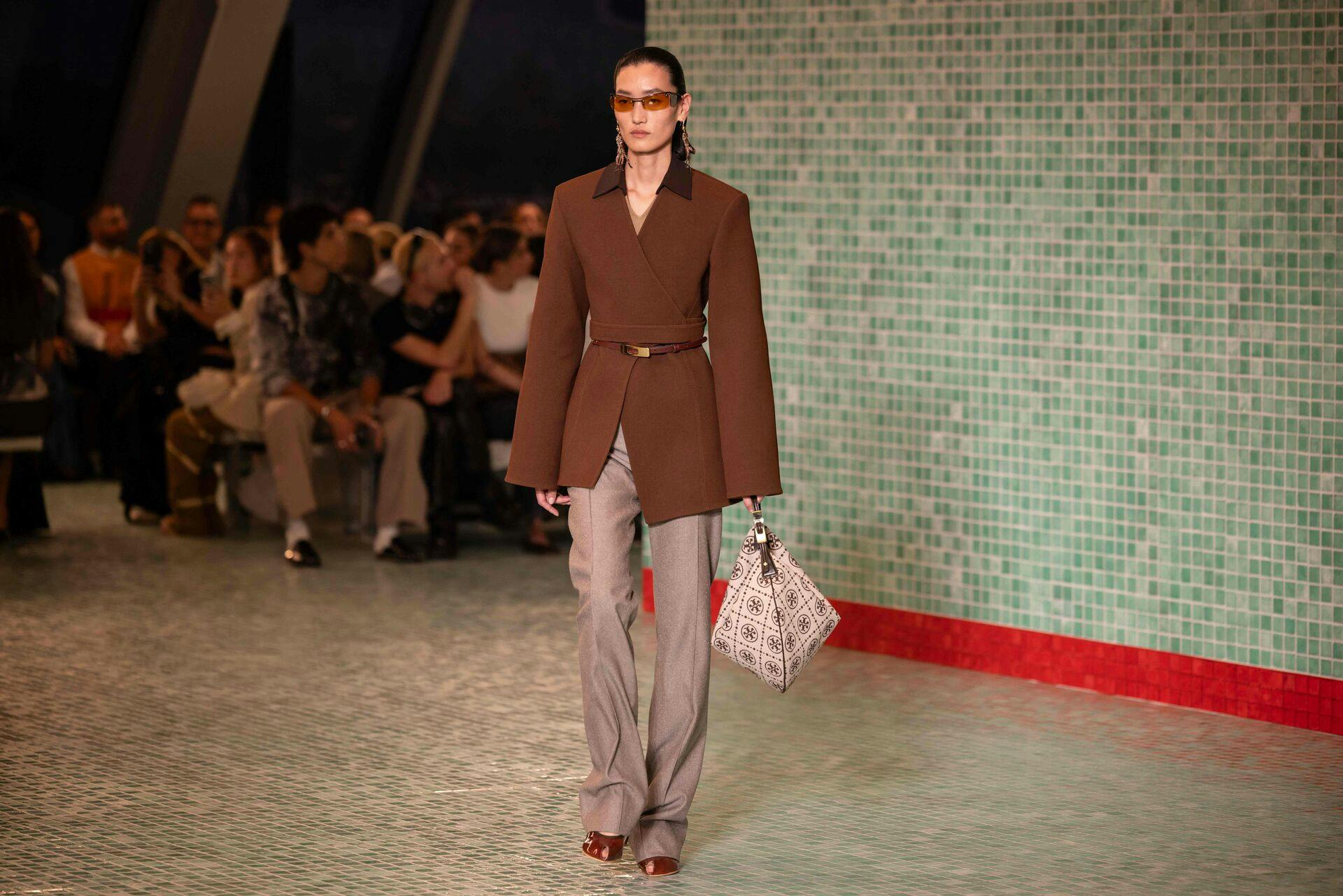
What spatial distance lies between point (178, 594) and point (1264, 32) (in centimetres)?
420

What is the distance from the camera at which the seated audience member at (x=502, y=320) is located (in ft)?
25.0

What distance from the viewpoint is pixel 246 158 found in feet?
39.7

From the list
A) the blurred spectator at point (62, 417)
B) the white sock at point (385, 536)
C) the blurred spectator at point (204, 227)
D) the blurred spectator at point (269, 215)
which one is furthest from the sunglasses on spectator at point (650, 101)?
the blurred spectator at point (204, 227)

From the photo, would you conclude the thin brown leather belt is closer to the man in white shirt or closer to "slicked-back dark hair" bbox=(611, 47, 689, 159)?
"slicked-back dark hair" bbox=(611, 47, 689, 159)

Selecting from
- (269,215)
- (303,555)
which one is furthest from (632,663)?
(269,215)

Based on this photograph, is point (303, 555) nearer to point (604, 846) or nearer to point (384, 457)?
point (384, 457)

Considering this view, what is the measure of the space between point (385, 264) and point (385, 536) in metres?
1.45

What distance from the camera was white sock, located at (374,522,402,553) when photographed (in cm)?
723

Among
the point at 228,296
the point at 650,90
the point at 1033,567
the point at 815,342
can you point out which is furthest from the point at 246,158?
the point at 650,90

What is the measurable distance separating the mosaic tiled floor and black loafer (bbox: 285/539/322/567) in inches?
33.1

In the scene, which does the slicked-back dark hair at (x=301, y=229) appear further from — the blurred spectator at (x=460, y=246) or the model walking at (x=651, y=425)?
the model walking at (x=651, y=425)

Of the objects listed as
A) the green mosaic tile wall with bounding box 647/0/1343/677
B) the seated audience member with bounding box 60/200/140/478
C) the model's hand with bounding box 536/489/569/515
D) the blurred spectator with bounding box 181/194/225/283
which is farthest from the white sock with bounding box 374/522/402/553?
the model's hand with bounding box 536/489/569/515

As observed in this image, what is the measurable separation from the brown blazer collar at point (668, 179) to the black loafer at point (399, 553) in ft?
12.8

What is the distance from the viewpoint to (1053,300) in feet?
16.4
